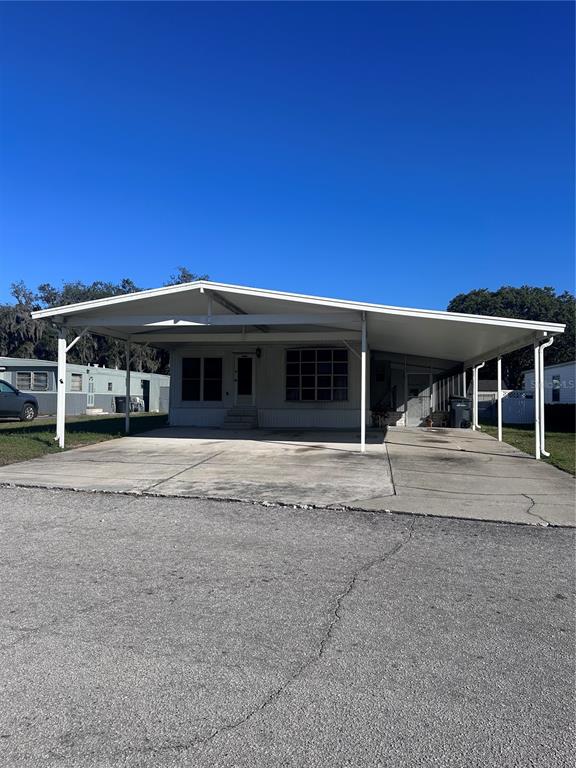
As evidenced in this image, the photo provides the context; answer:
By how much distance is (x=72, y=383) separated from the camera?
28594 millimetres

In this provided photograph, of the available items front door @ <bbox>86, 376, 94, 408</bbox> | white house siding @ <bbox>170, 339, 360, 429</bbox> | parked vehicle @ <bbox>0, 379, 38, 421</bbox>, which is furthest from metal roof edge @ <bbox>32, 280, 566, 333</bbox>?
front door @ <bbox>86, 376, 94, 408</bbox>

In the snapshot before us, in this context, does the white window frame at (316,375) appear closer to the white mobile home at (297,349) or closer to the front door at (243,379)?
the white mobile home at (297,349)

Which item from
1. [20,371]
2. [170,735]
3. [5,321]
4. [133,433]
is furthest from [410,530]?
[5,321]

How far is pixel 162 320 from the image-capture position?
1327cm

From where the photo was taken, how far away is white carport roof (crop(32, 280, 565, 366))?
11.9 meters

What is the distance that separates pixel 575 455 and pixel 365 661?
11437 millimetres

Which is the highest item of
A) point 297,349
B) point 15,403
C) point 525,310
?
point 525,310

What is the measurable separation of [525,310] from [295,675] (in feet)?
194

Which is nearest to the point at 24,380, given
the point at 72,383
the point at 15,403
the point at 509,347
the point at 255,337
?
the point at 72,383

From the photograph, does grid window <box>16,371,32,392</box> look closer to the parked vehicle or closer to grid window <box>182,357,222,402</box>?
the parked vehicle

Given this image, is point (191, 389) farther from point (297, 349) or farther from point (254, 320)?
point (254, 320)

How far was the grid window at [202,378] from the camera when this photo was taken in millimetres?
18562

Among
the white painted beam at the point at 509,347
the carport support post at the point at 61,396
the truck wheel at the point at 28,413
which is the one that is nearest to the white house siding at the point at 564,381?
the white painted beam at the point at 509,347

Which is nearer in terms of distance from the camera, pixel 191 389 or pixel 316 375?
pixel 316 375
